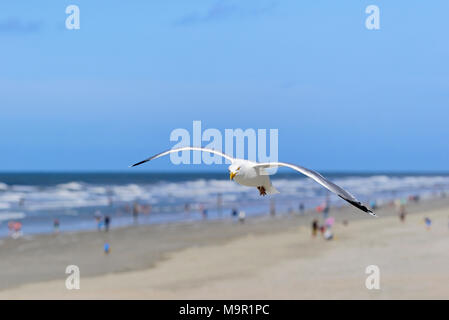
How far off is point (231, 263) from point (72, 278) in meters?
6.42

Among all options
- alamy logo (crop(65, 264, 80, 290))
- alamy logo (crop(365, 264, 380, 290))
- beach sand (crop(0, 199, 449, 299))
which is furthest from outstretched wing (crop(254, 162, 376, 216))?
alamy logo (crop(65, 264, 80, 290))

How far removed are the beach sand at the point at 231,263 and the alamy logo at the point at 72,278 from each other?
21cm

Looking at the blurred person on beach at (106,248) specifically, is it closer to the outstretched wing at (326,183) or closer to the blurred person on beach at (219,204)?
the blurred person on beach at (219,204)

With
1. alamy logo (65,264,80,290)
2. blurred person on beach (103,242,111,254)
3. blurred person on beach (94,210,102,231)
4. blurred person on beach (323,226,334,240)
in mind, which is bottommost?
alamy logo (65,264,80,290)

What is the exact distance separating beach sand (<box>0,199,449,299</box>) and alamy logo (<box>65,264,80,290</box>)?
210mm

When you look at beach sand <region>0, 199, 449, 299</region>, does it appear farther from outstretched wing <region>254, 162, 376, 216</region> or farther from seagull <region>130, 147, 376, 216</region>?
outstretched wing <region>254, 162, 376, 216</region>

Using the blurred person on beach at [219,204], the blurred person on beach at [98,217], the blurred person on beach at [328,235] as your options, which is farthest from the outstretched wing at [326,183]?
the blurred person on beach at [219,204]

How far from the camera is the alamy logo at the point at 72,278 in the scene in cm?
2049

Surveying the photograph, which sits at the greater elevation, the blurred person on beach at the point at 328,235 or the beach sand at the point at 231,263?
the blurred person on beach at the point at 328,235

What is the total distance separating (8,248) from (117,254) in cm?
508

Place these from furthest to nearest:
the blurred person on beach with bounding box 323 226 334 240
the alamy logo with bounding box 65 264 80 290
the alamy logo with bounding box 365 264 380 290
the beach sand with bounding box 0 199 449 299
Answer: the blurred person on beach with bounding box 323 226 334 240 < the alamy logo with bounding box 65 264 80 290 < the beach sand with bounding box 0 199 449 299 < the alamy logo with bounding box 365 264 380 290

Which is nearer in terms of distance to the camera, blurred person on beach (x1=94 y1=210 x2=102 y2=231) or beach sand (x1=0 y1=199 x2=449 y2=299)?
beach sand (x1=0 y1=199 x2=449 y2=299)

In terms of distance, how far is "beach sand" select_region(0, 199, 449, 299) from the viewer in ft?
64.0
